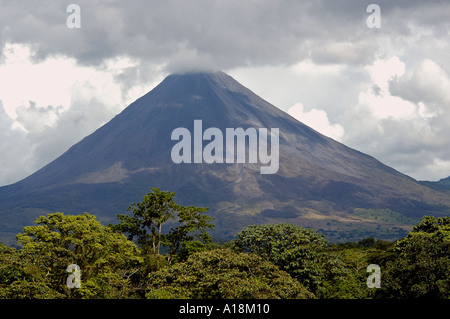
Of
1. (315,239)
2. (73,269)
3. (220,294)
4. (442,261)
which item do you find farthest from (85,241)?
(442,261)

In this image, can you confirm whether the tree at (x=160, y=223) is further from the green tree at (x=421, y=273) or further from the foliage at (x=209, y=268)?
the green tree at (x=421, y=273)

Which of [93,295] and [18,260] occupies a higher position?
[18,260]

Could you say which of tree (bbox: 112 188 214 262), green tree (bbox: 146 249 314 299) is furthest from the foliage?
tree (bbox: 112 188 214 262)

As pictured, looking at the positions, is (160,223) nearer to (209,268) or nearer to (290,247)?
(290,247)

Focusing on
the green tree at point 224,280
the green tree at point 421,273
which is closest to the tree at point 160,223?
the green tree at point 224,280

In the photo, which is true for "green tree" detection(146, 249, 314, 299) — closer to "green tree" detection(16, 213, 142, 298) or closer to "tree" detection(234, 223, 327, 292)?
"green tree" detection(16, 213, 142, 298)
